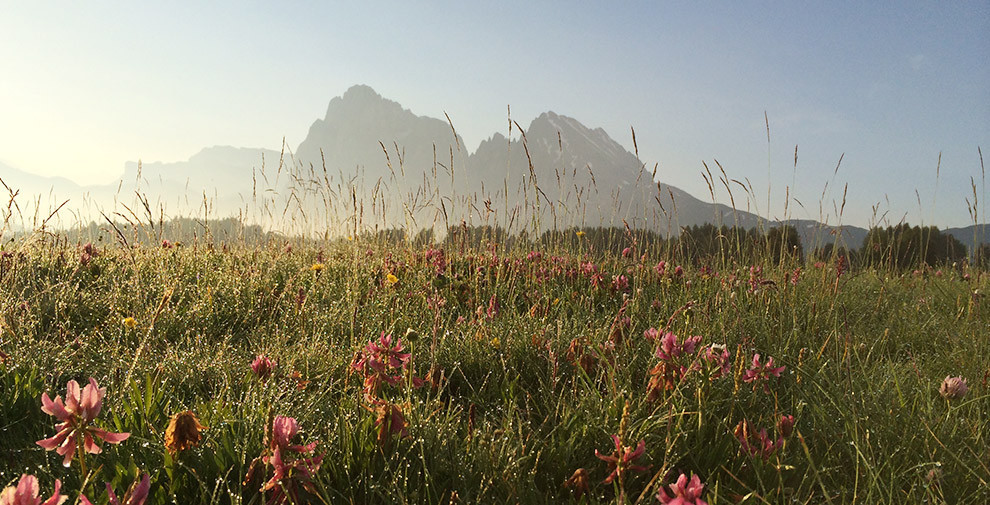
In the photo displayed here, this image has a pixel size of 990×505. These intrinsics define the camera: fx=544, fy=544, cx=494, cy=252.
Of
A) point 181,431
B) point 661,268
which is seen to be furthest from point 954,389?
point 181,431

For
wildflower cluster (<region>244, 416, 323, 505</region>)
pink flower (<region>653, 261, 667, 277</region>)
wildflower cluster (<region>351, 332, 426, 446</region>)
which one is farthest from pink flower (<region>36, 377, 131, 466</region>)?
pink flower (<region>653, 261, 667, 277</region>)

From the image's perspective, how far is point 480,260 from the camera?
4738 mm

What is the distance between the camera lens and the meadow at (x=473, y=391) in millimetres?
1510

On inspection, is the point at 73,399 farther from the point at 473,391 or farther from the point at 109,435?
the point at 473,391

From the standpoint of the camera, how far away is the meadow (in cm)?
151

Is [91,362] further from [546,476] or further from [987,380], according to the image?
[987,380]

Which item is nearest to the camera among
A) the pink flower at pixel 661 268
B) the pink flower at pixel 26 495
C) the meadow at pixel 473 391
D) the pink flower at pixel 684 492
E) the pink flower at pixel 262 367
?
the pink flower at pixel 26 495

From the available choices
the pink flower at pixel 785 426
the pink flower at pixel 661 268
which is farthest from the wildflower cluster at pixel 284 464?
the pink flower at pixel 661 268

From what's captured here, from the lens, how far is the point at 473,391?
7.20ft

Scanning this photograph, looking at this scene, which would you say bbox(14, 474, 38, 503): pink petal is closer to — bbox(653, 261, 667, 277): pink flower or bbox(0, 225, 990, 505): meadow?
bbox(0, 225, 990, 505): meadow

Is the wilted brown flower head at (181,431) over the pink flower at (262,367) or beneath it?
over

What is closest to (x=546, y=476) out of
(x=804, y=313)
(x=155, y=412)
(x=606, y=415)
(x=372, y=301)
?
(x=606, y=415)

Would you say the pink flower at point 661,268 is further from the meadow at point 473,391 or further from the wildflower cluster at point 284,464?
the wildflower cluster at point 284,464

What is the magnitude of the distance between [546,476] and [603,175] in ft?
544
